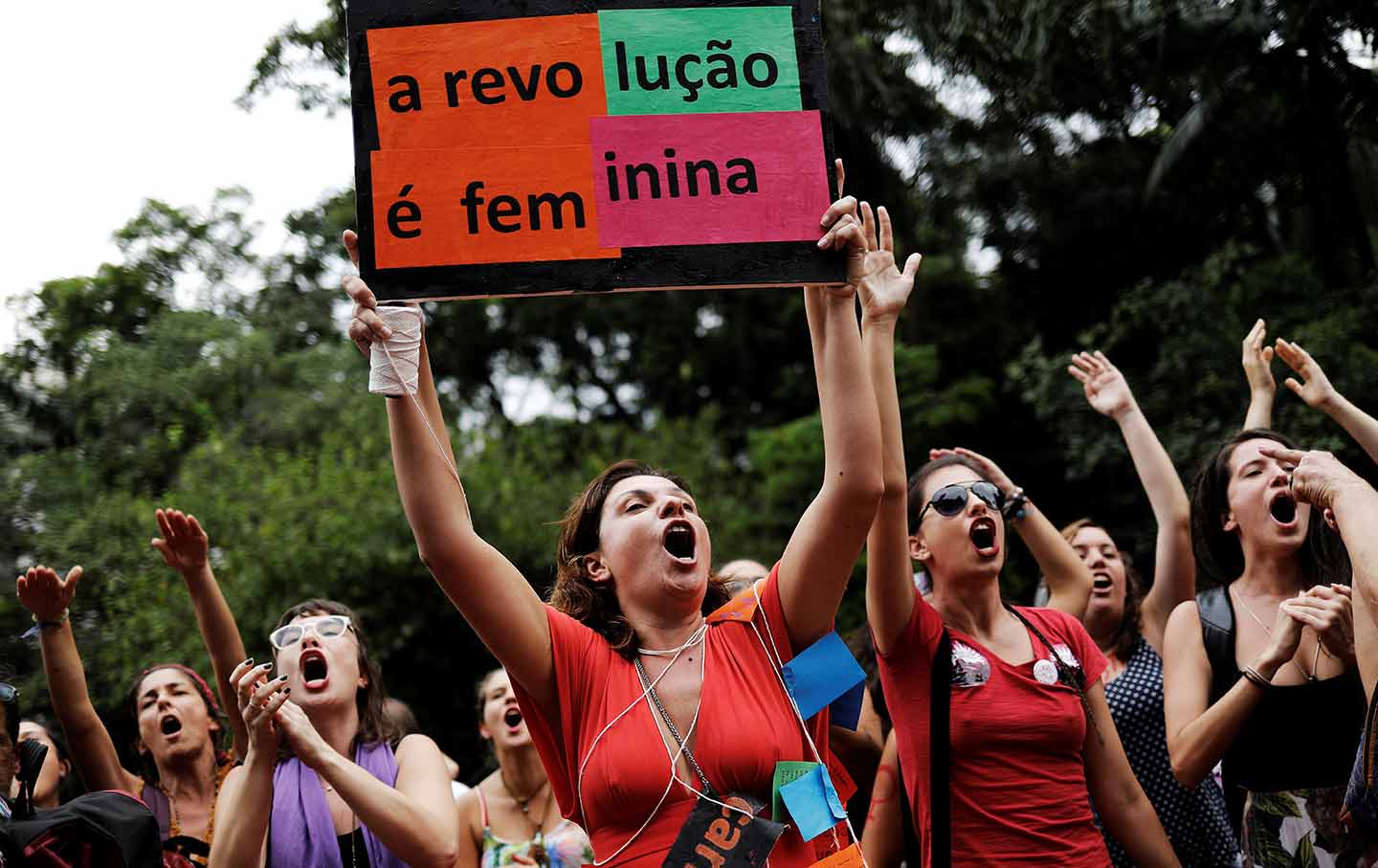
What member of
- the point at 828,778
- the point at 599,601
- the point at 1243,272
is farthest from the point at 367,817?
the point at 1243,272

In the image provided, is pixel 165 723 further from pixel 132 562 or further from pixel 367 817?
pixel 132 562

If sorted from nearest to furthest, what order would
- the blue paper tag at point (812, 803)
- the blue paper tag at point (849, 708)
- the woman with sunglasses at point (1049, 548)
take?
1. the blue paper tag at point (812, 803)
2. the blue paper tag at point (849, 708)
3. the woman with sunglasses at point (1049, 548)

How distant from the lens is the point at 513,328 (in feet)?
78.4

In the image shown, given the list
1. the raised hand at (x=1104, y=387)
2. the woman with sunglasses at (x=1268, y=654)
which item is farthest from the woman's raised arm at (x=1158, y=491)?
the woman with sunglasses at (x=1268, y=654)

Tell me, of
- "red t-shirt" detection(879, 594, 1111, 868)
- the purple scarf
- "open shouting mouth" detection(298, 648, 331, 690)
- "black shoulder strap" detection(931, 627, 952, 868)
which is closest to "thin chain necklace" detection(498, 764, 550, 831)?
the purple scarf

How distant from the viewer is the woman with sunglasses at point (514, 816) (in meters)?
4.81

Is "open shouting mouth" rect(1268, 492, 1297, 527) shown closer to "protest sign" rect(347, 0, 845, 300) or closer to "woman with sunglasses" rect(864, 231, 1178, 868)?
"woman with sunglasses" rect(864, 231, 1178, 868)

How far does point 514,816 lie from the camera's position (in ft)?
16.5

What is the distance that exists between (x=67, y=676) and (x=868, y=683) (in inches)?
109

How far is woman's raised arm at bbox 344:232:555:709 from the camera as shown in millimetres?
2699

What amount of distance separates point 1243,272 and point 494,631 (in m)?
11.5

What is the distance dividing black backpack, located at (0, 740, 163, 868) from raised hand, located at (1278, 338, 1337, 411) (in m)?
3.67

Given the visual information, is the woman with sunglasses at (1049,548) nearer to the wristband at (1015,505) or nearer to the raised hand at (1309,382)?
the wristband at (1015,505)

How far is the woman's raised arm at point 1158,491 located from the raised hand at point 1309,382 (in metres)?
0.50
